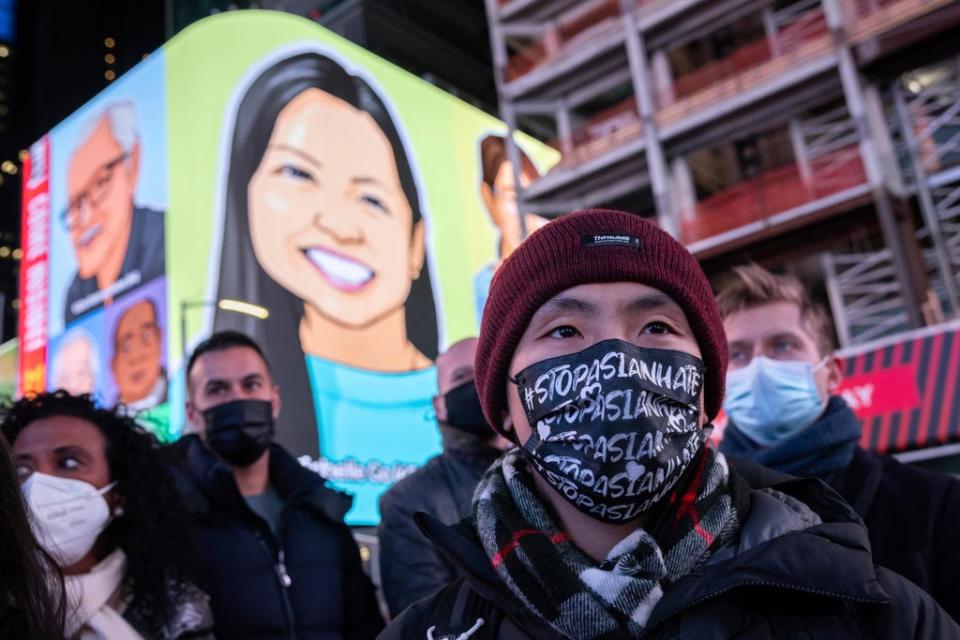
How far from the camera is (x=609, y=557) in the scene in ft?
4.97

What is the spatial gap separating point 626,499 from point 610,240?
53cm

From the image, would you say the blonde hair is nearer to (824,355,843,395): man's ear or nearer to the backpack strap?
(824,355,843,395): man's ear

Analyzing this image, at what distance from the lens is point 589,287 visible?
1663 mm

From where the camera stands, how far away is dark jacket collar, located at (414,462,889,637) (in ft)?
4.30

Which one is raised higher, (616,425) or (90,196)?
(90,196)

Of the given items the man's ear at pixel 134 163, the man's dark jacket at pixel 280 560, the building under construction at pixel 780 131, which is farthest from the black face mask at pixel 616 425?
the building under construction at pixel 780 131

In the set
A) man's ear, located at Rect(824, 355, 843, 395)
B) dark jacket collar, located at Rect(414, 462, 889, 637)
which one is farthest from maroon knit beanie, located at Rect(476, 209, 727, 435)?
man's ear, located at Rect(824, 355, 843, 395)

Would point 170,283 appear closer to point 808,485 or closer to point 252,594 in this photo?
point 252,594

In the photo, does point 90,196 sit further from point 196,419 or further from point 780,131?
point 780,131

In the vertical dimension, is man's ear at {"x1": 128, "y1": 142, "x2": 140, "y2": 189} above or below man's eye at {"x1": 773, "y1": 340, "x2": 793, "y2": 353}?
above

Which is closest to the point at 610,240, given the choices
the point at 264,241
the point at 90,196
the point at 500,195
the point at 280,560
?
the point at 280,560

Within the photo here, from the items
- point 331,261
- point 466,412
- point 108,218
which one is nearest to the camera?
point 466,412

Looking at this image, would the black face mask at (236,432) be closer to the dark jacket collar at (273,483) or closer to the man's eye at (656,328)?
the dark jacket collar at (273,483)

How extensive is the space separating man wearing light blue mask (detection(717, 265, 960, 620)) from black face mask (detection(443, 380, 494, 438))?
3.68ft
